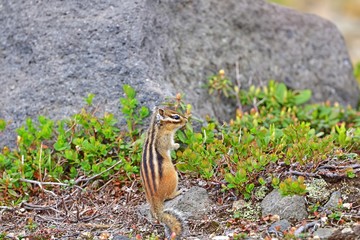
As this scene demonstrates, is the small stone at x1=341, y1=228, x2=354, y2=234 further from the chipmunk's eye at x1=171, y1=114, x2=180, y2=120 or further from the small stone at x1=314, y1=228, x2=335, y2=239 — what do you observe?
the chipmunk's eye at x1=171, y1=114, x2=180, y2=120

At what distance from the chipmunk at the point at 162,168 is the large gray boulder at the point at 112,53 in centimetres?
64

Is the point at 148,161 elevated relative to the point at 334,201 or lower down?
elevated

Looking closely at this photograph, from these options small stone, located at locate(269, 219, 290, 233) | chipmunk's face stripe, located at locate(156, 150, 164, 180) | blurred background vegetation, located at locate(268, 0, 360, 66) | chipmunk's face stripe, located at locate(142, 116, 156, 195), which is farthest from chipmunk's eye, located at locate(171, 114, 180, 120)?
blurred background vegetation, located at locate(268, 0, 360, 66)

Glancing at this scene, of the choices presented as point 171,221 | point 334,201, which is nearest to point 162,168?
point 171,221

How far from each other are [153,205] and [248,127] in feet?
5.76

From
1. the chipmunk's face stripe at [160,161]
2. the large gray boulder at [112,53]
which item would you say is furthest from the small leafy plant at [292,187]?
the large gray boulder at [112,53]

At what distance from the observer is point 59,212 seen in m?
6.65

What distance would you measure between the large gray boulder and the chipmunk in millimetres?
643

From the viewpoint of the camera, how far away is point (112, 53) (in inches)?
302

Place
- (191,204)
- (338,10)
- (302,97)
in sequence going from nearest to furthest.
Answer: (191,204), (302,97), (338,10)

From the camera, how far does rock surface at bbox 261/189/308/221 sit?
19.6ft

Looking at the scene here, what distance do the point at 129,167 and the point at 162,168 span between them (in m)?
0.61

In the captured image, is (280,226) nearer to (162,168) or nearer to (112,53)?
(162,168)

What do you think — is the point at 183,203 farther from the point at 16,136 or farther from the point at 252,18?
the point at 252,18
